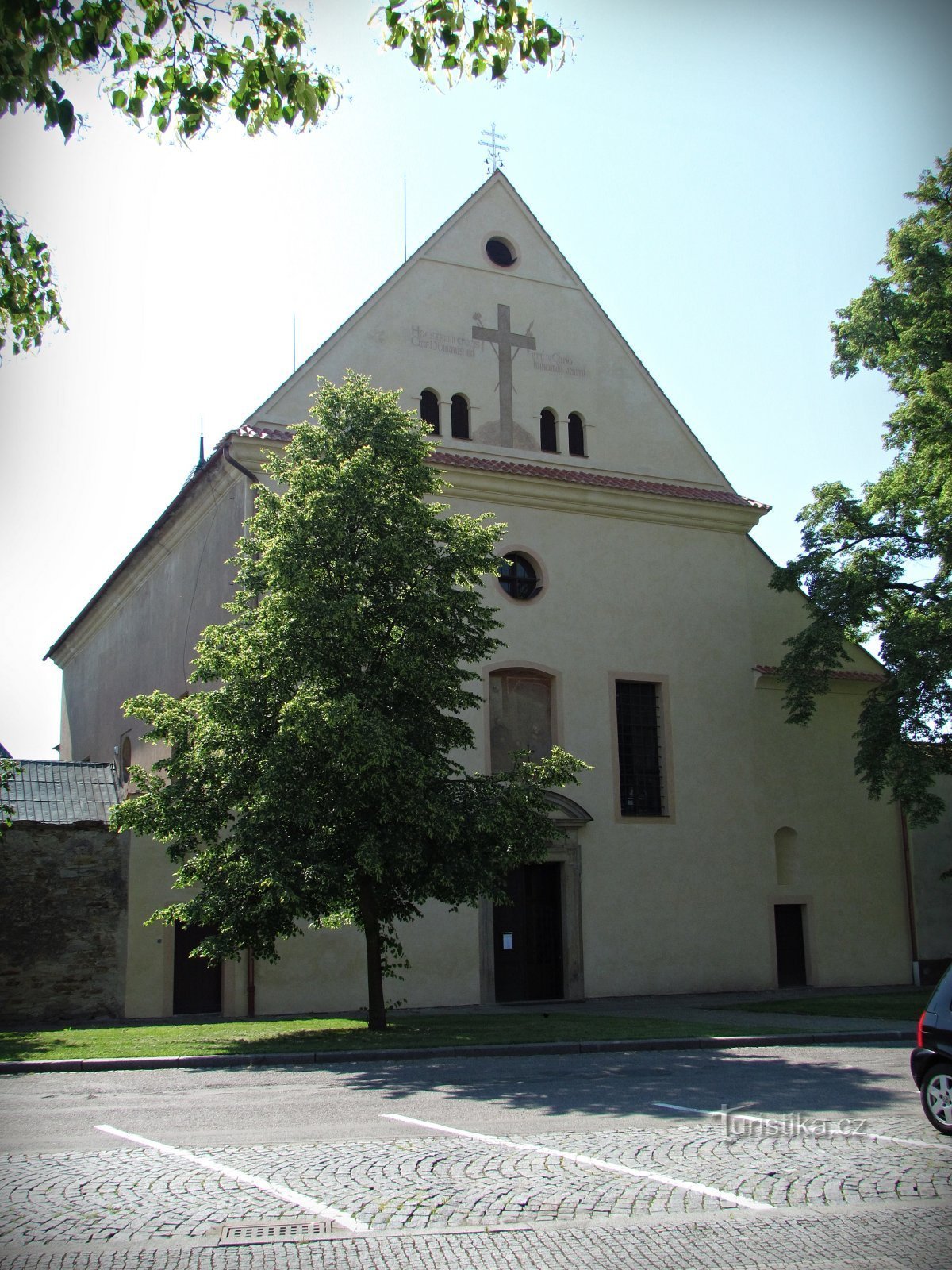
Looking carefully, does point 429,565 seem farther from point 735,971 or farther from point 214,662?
point 735,971

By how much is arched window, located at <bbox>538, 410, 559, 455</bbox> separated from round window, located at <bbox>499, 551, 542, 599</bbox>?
2.64m

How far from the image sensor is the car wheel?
8.47 m

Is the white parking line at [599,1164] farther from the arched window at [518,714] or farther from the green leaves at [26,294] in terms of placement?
the arched window at [518,714]

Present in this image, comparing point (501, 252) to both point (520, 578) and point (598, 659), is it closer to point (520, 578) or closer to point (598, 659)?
point (520, 578)

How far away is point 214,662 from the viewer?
16953 millimetres

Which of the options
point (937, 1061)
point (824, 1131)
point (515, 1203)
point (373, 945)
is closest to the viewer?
point (515, 1203)

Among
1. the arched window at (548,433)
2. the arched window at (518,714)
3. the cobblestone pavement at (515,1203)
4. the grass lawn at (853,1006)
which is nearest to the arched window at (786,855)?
the grass lawn at (853,1006)

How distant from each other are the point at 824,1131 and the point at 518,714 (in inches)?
641

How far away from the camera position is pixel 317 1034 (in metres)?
16.3

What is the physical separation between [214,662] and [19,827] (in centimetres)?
625

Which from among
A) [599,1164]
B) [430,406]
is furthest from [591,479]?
[599,1164]

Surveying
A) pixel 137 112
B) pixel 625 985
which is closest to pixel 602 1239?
pixel 137 112

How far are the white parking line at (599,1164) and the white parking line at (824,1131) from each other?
5.51ft

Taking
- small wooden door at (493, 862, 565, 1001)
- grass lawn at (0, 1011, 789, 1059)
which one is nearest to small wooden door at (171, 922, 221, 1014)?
grass lawn at (0, 1011, 789, 1059)
